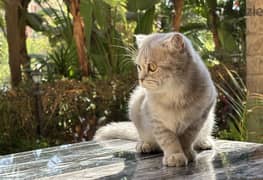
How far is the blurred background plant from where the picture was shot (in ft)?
12.0

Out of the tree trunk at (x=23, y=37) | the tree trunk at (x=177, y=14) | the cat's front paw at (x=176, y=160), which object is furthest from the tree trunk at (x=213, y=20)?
the cat's front paw at (x=176, y=160)

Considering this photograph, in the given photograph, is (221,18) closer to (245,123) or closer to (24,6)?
(24,6)

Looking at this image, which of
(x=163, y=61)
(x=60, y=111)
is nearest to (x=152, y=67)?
(x=163, y=61)

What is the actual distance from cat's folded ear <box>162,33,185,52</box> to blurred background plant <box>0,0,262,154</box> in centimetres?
127

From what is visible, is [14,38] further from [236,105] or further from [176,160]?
[176,160]

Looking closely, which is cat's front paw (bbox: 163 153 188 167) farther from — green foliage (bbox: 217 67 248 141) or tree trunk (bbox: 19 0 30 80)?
tree trunk (bbox: 19 0 30 80)

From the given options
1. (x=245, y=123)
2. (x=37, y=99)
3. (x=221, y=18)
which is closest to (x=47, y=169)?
(x=245, y=123)

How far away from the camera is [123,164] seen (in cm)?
165

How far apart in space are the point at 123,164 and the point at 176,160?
178 mm

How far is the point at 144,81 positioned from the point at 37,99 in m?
2.12

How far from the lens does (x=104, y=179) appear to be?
1434 millimetres

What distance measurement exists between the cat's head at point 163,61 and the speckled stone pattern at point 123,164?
0.27 metres

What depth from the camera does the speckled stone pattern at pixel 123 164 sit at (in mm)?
1449

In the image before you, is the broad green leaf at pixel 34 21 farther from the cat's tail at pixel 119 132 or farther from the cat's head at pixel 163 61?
the cat's head at pixel 163 61
